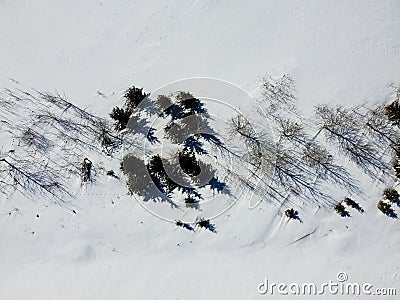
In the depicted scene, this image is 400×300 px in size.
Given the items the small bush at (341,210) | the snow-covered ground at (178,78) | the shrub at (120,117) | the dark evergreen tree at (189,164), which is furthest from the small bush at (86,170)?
the small bush at (341,210)

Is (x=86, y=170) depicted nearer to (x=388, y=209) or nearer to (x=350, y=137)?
(x=350, y=137)

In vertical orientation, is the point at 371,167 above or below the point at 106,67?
below

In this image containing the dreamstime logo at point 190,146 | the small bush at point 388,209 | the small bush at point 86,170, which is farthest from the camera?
the small bush at point 86,170

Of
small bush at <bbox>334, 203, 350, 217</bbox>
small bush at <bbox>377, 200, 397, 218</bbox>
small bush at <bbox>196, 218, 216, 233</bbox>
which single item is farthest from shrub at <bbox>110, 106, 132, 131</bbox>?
small bush at <bbox>377, 200, 397, 218</bbox>

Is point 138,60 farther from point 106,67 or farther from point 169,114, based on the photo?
point 169,114

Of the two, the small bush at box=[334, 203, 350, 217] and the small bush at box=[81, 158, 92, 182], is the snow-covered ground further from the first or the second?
the small bush at box=[81, 158, 92, 182]

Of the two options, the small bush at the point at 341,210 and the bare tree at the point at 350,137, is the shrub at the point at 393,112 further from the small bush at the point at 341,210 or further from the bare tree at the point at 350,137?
the small bush at the point at 341,210

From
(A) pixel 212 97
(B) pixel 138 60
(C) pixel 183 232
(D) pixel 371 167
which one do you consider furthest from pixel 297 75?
(C) pixel 183 232
